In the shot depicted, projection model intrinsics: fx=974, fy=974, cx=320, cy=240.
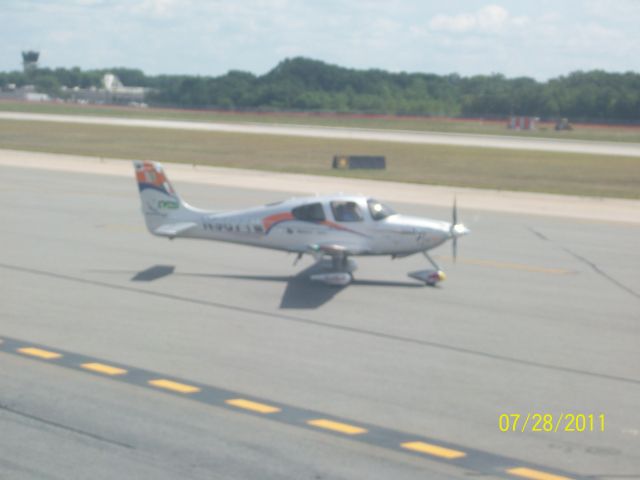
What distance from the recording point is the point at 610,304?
2073 centimetres

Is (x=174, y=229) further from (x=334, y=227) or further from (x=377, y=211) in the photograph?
(x=377, y=211)

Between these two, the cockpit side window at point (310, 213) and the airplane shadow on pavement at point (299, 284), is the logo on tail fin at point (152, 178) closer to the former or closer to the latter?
the airplane shadow on pavement at point (299, 284)

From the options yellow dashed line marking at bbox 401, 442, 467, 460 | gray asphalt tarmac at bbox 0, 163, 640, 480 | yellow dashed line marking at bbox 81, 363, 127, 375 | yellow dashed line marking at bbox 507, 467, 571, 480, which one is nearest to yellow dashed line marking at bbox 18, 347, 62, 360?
gray asphalt tarmac at bbox 0, 163, 640, 480

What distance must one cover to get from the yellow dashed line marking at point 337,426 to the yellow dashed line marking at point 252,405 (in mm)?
702

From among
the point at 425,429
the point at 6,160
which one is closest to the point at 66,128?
the point at 6,160

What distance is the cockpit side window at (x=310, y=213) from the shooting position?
21850mm

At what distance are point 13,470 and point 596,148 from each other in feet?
260

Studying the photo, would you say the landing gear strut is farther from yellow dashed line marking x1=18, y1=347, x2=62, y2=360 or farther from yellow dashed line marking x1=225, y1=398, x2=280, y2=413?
yellow dashed line marking x1=225, y1=398, x2=280, y2=413

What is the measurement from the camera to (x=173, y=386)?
14039 mm

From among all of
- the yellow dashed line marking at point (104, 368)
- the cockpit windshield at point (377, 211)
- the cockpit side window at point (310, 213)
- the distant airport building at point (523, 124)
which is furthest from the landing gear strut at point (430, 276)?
the distant airport building at point (523, 124)

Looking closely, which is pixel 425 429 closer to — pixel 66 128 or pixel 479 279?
pixel 479 279

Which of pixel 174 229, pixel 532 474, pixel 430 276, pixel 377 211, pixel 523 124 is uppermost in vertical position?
pixel 523 124

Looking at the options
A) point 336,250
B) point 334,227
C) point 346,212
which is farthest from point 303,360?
point 346,212
